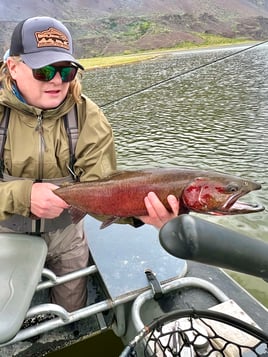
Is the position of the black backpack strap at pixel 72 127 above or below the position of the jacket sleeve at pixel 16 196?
above

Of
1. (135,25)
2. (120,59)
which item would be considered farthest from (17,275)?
(135,25)

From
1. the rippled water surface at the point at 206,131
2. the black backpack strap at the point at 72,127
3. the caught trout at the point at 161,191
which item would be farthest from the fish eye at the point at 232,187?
the rippled water surface at the point at 206,131

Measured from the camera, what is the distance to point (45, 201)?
7.97 feet

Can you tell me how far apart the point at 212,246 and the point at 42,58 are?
184 centimetres

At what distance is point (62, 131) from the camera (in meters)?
2.67

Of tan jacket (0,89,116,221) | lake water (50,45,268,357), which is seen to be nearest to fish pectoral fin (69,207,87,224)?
tan jacket (0,89,116,221)

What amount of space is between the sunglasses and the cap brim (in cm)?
3

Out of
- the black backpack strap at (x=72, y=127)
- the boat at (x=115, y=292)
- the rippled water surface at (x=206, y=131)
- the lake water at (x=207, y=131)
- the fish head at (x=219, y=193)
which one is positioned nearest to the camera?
the fish head at (x=219, y=193)

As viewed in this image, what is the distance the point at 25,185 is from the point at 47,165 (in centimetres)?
23

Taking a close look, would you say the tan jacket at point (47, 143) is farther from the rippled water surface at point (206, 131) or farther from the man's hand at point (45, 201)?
the rippled water surface at point (206, 131)

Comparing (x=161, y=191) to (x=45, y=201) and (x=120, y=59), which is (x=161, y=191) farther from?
(x=120, y=59)

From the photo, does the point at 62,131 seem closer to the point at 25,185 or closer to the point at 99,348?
the point at 25,185

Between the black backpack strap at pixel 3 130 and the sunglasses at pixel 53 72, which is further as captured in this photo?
the black backpack strap at pixel 3 130

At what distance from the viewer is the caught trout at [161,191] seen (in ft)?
6.74
